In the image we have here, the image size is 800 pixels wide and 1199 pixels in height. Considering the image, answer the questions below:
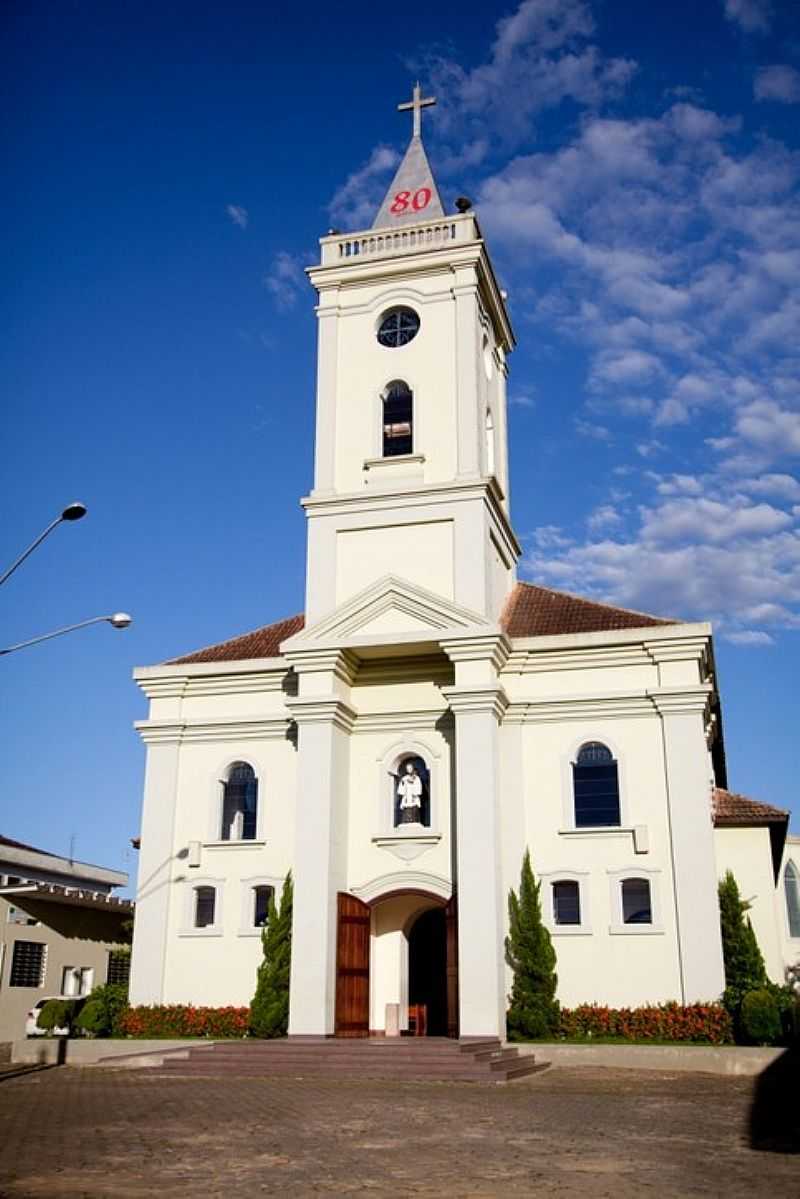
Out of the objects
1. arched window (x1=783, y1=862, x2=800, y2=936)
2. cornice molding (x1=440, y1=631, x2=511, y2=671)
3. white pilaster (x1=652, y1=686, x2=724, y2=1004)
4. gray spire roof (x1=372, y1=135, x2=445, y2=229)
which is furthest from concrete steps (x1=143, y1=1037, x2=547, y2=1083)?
gray spire roof (x1=372, y1=135, x2=445, y2=229)

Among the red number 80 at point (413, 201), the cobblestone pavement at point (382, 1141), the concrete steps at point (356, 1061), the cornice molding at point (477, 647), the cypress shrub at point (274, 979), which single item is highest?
Result: the red number 80 at point (413, 201)

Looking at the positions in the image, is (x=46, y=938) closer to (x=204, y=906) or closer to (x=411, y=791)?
(x=204, y=906)

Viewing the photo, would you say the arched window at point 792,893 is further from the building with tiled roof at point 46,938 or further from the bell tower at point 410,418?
the building with tiled roof at point 46,938

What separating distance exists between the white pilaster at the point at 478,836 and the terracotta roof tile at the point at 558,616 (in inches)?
101

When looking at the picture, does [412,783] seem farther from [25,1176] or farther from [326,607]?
[25,1176]

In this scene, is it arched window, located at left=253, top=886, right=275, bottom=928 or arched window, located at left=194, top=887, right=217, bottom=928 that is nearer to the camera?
arched window, located at left=253, top=886, right=275, bottom=928

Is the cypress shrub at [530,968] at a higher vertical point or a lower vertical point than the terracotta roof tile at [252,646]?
lower

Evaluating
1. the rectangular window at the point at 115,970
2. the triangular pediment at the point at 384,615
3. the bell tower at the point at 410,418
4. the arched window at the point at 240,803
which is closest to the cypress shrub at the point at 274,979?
the arched window at the point at 240,803

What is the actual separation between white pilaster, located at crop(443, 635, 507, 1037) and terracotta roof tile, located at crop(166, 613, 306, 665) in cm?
616

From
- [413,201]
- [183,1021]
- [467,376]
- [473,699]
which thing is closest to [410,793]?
[473,699]

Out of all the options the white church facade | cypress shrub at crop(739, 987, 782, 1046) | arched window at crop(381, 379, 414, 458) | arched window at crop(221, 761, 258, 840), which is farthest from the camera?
→ arched window at crop(381, 379, 414, 458)

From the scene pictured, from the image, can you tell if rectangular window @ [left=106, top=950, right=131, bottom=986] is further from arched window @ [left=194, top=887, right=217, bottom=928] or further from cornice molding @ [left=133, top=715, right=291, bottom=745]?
cornice molding @ [left=133, top=715, right=291, bottom=745]

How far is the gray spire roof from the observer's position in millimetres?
30859

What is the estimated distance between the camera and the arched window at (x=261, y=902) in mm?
26297
